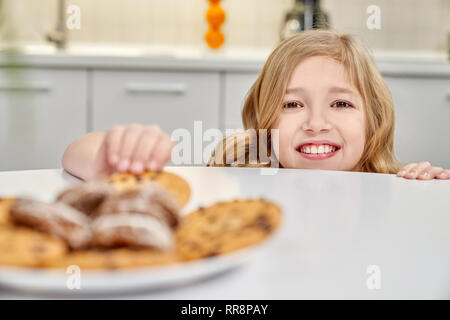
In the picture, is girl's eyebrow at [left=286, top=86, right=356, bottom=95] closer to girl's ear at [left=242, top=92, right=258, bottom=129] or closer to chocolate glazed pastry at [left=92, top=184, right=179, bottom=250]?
girl's ear at [left=242, top=92, right=258, bottom=129]

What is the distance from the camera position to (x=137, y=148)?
681 mm

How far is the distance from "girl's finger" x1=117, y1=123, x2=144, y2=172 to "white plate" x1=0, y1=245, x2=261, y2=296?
31cm

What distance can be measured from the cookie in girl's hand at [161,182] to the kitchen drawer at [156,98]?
4.81 ft

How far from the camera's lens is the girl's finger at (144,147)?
24.8 inches

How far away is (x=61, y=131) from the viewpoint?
2.06 m

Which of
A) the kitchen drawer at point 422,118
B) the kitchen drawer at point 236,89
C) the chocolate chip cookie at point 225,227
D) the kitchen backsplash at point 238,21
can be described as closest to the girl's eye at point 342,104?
the chocolate chip cookie at point 225,227

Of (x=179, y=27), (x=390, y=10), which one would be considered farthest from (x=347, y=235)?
(x=390, y=10)

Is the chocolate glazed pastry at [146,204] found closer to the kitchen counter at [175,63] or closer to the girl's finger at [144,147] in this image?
the girl's finger at [144,147]

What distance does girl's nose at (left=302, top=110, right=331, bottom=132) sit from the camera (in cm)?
111

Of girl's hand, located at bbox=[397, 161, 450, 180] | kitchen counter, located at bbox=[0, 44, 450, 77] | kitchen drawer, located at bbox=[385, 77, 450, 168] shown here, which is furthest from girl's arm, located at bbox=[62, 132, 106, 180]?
kitchen drawer, located at bbox=[385, 77, 450, 168]

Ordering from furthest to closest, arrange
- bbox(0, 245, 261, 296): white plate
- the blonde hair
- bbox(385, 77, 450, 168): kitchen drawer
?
bbox(385, 77, 450, 168): kitchen drawer → the blonde hair → bbox(0, 245, 261, 296): white plate

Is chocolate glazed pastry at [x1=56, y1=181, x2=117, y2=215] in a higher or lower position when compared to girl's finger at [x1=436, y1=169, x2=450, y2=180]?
higher

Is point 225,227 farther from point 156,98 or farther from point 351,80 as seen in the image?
point 156,98
